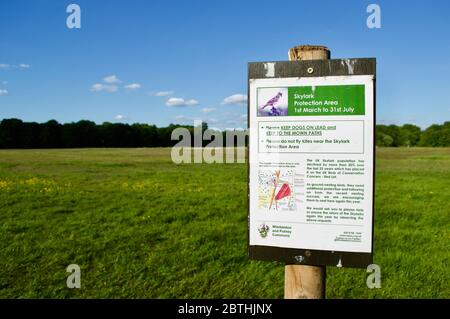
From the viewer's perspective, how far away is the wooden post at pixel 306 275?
4.27 m

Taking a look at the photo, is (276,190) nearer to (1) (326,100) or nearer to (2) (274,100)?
(2) (274,100)

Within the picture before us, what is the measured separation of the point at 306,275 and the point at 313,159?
1.27 metres

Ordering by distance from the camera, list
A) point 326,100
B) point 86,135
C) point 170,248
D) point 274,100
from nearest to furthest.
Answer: point 326,100, point 274,100, point 170,248, point 86,135

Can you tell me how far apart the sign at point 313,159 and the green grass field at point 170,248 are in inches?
138

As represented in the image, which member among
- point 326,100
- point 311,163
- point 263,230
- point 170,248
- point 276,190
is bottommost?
point 170,248

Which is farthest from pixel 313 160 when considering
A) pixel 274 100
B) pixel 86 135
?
pixel 86 135

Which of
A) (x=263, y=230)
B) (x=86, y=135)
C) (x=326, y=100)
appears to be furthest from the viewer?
(x=86, y=135)

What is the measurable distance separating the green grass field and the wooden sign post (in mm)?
3453

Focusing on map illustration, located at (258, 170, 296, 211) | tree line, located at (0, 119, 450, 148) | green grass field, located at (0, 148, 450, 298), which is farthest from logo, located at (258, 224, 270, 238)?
tree line, located at (0, 119, 450, 148)

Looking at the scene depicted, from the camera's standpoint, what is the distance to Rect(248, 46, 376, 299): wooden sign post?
4059mm

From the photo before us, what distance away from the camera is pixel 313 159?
413cm

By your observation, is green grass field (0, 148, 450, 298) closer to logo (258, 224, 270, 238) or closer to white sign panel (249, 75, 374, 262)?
logo (258, 224, 270, 238)

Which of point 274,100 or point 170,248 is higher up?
point 274,100

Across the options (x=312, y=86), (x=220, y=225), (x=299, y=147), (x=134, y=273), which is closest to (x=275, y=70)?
(x=312, y=86)
